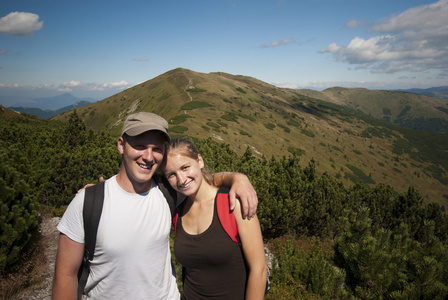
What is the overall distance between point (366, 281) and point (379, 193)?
11.2 m

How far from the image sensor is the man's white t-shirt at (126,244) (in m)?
2.00

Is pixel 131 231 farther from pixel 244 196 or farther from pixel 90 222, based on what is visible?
pixel 244 196

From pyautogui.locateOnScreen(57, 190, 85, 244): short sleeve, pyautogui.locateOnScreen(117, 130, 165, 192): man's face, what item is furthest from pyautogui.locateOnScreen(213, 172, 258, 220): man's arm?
pyautogui.locateOnScreen(57, 190, 85, 244): short sleeve

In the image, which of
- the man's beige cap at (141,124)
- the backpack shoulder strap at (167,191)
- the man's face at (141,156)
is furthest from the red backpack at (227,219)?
the man's beige cap at (141,124)

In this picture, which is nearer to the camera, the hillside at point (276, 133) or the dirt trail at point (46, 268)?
the dirt trail at point (46, 268)

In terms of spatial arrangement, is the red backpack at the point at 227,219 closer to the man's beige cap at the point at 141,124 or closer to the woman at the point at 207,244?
the woman at the point at 207,244

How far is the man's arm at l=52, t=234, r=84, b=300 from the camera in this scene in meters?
1.89

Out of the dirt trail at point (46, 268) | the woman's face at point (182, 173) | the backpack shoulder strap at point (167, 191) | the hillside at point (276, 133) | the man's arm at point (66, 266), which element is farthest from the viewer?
the hillside at point (276, 133)

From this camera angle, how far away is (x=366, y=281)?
13.5 ft

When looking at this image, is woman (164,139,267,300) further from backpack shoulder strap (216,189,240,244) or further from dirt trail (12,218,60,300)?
dirt trail (12,218,60,300)

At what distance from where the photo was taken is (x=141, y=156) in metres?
2.25

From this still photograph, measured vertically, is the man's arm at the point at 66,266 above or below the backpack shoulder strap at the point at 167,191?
below

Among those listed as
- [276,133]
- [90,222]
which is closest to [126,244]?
[90,222]

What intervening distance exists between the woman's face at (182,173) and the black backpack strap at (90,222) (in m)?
0.67
